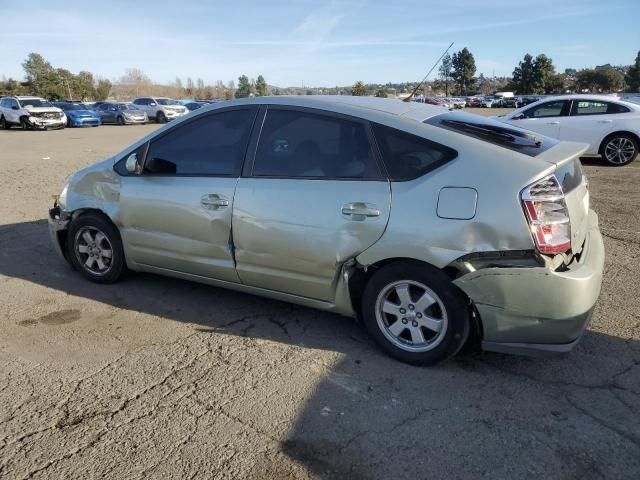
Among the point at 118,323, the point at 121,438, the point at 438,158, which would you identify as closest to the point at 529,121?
the point at 438,158

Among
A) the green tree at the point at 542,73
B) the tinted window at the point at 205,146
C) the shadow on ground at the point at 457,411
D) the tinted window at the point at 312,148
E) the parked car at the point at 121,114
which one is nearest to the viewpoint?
the shadow on ground at the point at 457,411

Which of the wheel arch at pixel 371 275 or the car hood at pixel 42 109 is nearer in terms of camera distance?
the wheel arch at pixel 371 275

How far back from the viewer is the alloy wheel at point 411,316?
3078mm

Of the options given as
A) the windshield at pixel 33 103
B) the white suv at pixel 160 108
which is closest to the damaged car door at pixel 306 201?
the windshield at pixel 33 103

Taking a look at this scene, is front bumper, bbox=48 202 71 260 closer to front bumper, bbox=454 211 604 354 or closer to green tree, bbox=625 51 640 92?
front bumper, bbox=454 211 604 354

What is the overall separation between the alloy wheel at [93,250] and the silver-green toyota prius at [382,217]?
1.28 feet

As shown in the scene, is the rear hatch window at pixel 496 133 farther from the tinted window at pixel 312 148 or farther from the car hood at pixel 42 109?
the car hood at pixel 42 109

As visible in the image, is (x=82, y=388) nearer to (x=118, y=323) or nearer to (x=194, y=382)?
(x=194, y=382)

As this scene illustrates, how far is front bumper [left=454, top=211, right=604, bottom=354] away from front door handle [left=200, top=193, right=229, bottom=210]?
1.75 meters

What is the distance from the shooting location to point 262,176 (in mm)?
3584

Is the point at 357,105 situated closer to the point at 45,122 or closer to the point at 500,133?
the point at 500,133

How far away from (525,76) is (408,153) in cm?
9621

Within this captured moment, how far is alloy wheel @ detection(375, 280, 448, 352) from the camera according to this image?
3.08 metres

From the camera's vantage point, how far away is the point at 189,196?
12.6 feet
